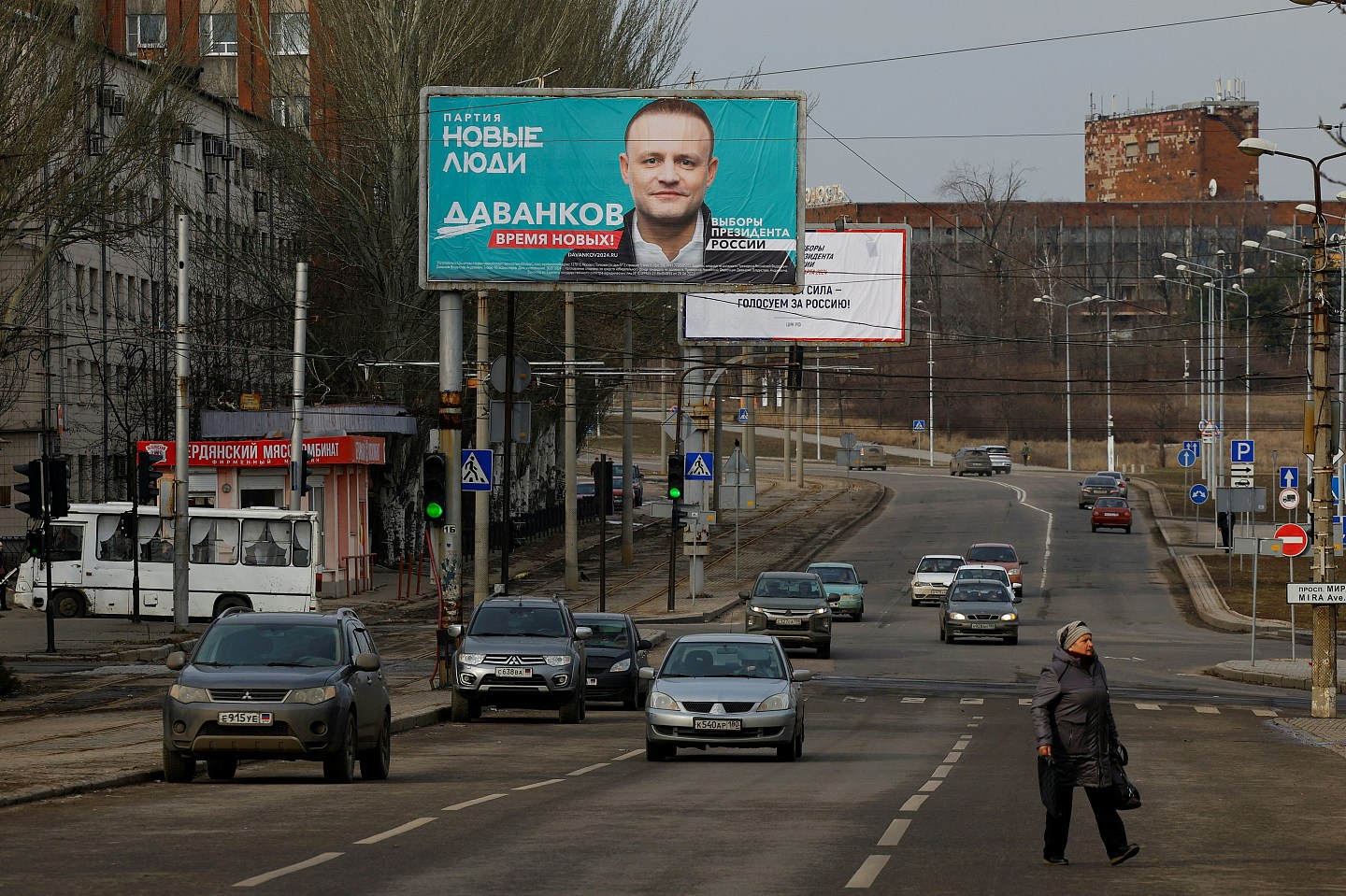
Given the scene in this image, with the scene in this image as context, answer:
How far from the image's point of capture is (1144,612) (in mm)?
53188

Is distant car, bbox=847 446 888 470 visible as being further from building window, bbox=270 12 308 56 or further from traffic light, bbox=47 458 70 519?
traffic light, bbox=47 458 70 519

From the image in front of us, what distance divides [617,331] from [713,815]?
2257 inches

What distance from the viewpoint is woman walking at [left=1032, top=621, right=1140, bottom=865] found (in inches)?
491

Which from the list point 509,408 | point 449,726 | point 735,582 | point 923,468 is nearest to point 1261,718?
point 449,726

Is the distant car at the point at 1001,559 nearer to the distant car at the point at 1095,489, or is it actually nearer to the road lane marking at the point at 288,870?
the distant car at the point at 1095,489

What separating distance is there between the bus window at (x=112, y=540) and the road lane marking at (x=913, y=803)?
3090 cm

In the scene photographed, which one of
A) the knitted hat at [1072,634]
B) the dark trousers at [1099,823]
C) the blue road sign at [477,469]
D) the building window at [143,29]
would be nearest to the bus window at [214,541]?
the blue road sign at [477,469]

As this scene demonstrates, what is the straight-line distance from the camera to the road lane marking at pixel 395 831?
13.2 metres

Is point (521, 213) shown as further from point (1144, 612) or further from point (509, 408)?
point (1144, 612)

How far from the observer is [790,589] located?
42750mm

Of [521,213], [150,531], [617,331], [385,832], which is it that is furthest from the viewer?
[617,331]

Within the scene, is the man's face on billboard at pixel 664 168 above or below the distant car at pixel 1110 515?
above

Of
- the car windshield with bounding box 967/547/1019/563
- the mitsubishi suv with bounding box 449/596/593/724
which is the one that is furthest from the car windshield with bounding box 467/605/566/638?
the car windshield with bounding box 967/547/1019/563

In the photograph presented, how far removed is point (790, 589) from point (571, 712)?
1550 centimetres
